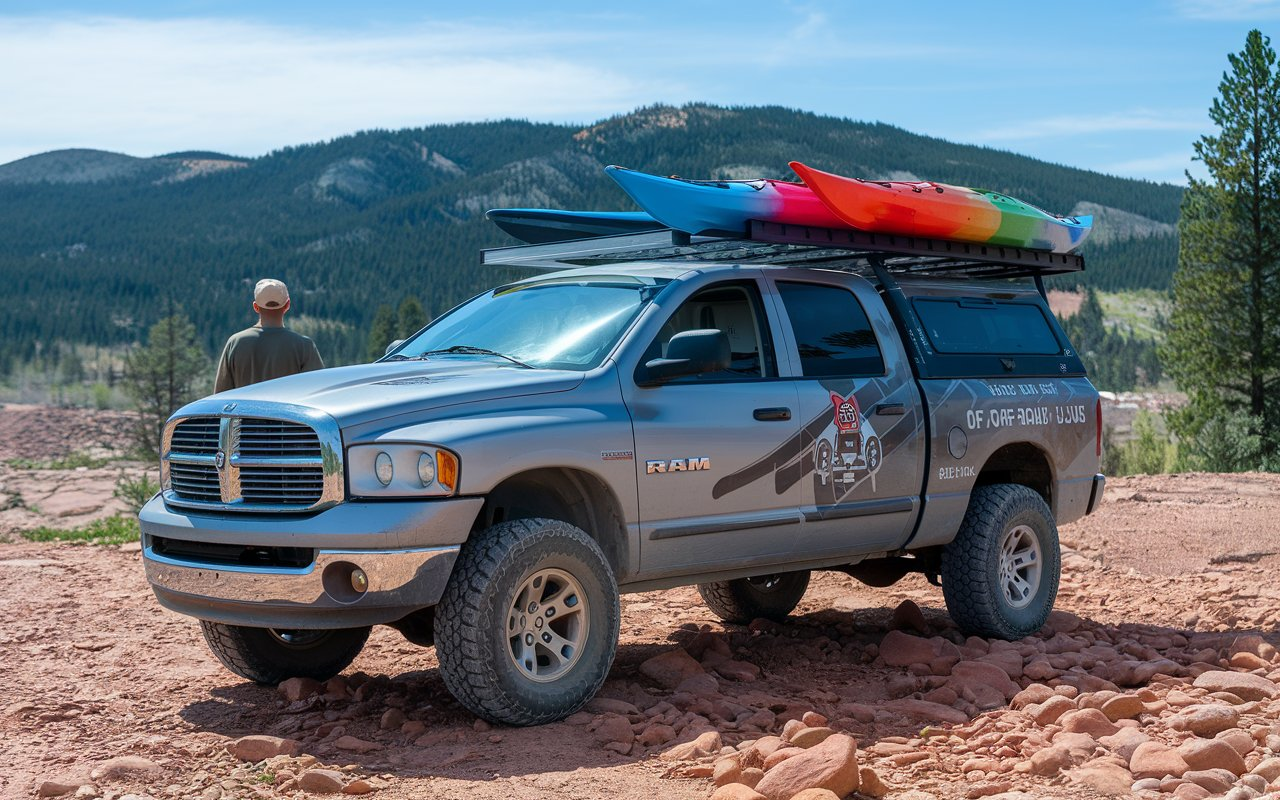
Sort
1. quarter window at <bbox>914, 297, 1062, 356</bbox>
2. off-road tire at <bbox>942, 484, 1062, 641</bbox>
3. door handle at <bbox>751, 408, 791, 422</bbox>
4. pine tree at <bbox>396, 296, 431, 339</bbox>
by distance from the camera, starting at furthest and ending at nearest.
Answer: pine tree at <bbox>396, 296, 431, 339</bbox> < quarter window at <bbox>914, 297, 1062, 356</bbox> < off-road tire at <bbox>942, 484, 1062, 641</bbox> < door handle at <bbox>751, 408, 791, 422</bbox>

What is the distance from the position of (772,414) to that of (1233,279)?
2834 cm

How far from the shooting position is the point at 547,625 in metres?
5.54

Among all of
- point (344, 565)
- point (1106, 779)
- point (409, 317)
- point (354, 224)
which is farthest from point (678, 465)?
point (354, 224)

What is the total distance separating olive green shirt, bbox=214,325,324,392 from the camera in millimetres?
8258

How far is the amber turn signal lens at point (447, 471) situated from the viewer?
5203 millimetres

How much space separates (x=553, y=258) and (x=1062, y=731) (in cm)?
376

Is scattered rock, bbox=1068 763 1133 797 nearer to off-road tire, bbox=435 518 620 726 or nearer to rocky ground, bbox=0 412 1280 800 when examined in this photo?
rocky ground, bbox=0 412 1280 800

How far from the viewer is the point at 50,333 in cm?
10000

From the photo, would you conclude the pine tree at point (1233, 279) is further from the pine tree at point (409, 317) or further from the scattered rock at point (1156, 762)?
the pine tree at point (409, 317)

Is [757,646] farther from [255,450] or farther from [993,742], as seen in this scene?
[255,450]

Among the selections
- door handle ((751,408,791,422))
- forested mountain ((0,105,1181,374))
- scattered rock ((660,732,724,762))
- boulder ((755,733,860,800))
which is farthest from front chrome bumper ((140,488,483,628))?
forested mountain ((0,105,1181,374))

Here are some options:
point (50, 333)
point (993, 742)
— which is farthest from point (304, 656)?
point (50, 333)

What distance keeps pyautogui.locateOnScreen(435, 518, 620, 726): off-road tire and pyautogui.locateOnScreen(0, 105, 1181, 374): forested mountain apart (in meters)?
83.5

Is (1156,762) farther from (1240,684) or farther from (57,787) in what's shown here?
(57,787)
